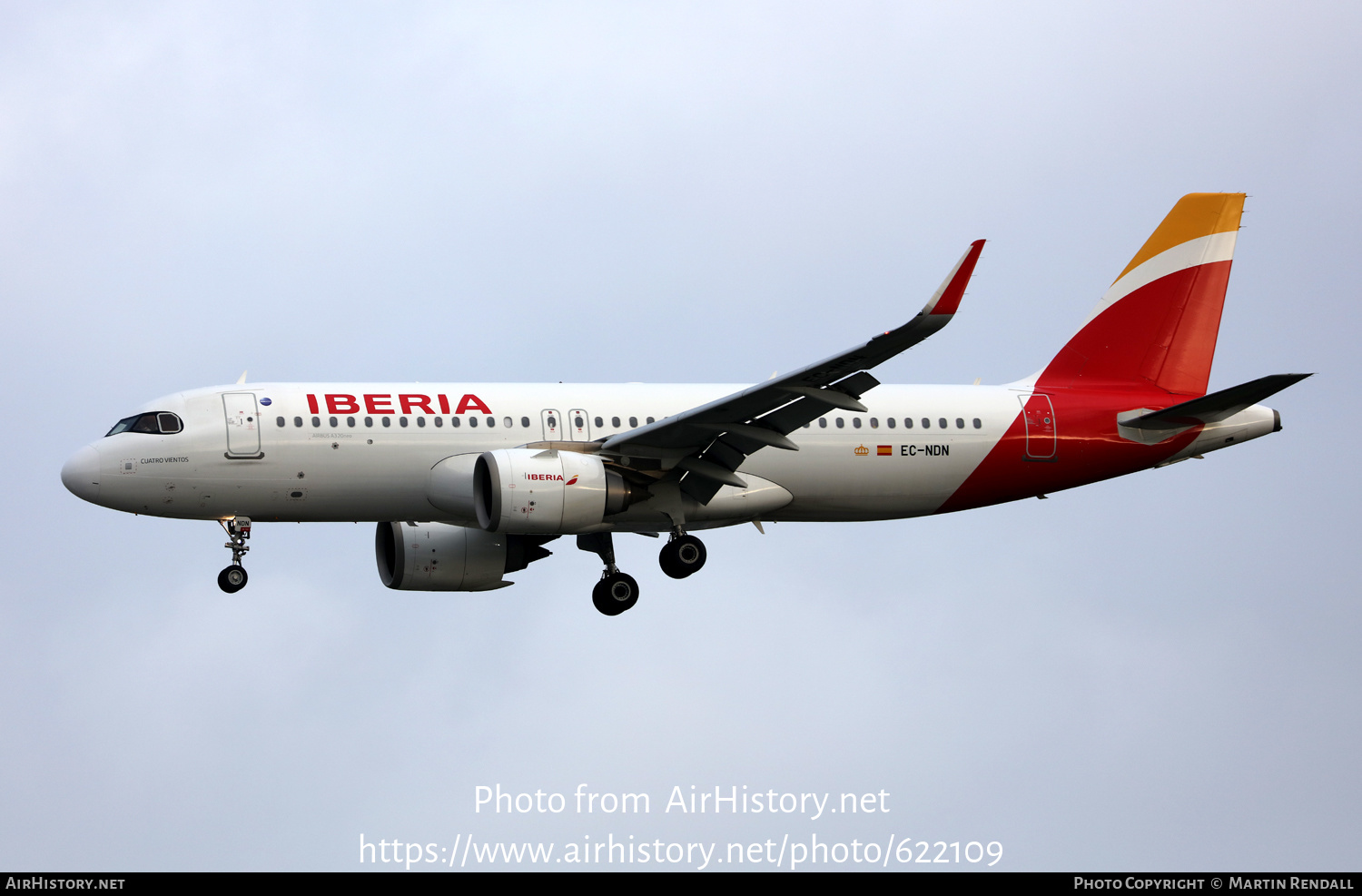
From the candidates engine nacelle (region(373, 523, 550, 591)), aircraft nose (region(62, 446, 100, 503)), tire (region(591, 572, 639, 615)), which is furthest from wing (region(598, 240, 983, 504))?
aircraft nose (region(62, 446, 100, 503))

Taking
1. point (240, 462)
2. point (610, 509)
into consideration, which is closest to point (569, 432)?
point (610, 509)

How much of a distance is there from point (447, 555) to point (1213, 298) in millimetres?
17316

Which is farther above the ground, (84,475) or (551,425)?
(551,425)

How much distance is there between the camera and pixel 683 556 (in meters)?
31.4

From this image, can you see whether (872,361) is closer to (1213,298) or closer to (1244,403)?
(1244,403)

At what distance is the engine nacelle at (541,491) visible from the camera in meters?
28.2

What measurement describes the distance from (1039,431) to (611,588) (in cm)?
915

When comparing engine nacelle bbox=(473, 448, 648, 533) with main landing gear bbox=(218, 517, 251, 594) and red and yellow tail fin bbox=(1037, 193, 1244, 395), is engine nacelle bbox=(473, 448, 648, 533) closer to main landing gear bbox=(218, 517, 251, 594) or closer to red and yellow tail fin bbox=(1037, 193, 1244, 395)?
main landing gear bbox=(218, 517, 251, 594)

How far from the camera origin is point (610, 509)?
29.3 metres

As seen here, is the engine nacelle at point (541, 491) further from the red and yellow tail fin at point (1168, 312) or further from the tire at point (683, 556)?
the red and yellow tail fin at point (1168, 312)

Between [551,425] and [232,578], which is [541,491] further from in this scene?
[232,578]

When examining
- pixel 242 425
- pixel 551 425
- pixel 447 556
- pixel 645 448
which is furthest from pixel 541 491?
pixel 447 556

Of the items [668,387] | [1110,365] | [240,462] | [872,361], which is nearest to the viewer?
[872,361]

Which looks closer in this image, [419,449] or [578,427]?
[419,449]
